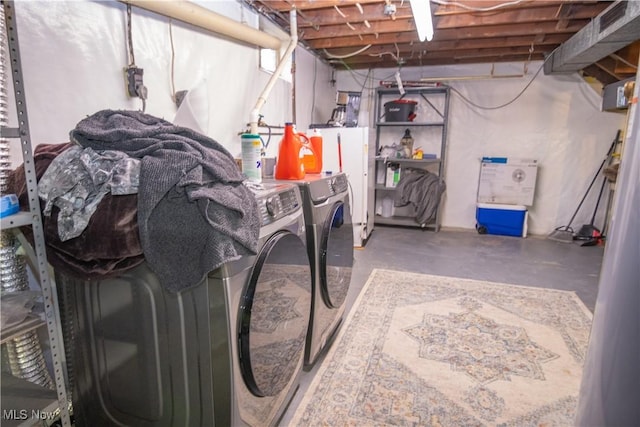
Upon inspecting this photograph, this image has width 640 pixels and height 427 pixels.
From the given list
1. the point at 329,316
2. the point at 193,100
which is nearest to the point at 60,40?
the point at 193,100

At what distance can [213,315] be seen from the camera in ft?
3.20

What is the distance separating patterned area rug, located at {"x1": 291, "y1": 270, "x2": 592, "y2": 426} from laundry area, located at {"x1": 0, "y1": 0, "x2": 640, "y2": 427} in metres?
0.01

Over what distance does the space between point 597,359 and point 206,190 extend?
0.94 metres

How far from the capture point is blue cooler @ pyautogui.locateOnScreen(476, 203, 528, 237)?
4590 mm

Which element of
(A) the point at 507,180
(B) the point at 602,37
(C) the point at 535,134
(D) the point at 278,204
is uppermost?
(B) the point at 602,37

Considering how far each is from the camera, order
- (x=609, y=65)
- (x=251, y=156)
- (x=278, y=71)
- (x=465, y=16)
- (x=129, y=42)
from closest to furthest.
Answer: (x=251, y=156), (x=129, y=42), (x=278, y=71), (x=465, y=16), (x=609, y=65)

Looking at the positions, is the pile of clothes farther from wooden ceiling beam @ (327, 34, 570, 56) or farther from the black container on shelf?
the black container on shelf

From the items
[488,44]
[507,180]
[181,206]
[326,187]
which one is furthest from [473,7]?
[181,206]

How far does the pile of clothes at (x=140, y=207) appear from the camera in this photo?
0.91m

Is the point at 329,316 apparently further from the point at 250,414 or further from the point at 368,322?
the point at 250,414

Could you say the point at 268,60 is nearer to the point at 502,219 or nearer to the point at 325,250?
the point at 325,250

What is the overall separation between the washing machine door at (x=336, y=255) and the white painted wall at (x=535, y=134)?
103 inches

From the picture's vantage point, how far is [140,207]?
0.90m

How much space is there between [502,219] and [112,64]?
4678 millimetres
